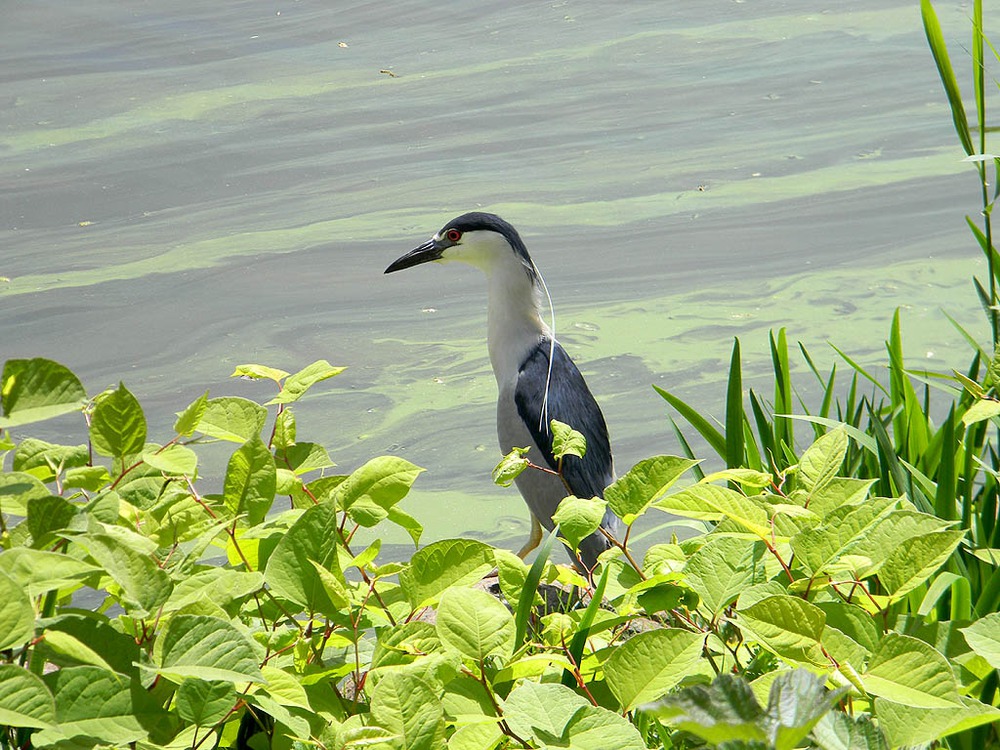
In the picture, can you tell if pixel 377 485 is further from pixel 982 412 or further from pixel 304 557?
pixel 982 412

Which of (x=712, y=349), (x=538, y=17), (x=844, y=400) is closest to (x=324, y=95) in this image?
(x=538, y=17)

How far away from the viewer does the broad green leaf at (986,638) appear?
0.52m

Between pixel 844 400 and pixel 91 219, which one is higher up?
pixel 91 219

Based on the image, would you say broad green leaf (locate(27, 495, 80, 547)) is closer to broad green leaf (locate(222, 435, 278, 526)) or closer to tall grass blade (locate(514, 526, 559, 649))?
broad green leaf (locate(222, 435, 278, 526))

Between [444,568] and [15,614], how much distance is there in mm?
227

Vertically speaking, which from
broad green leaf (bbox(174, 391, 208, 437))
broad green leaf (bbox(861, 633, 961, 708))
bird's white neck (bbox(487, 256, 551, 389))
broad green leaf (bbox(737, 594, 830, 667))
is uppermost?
broad green leaf (bbox(174, 391, 208, 437))

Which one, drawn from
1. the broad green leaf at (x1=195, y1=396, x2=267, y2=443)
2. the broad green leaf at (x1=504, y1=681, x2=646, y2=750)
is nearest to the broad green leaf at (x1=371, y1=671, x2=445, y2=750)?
the broad green leaf at (x1=504, y1=681, x2=646, y2=750)

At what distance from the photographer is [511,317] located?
231 cm

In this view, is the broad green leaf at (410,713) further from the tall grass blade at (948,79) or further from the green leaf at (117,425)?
the tall grass blade at (948,79)

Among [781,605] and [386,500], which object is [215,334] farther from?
[781,605]

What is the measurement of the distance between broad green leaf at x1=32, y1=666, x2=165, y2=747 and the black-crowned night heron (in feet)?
4.47

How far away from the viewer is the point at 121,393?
2.02 feet

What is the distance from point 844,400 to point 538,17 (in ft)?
A: 8.47

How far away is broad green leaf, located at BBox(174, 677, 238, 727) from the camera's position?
1.66 ft
